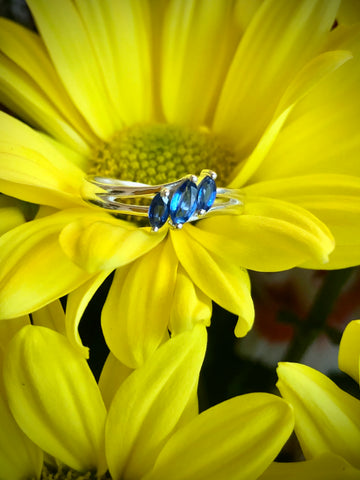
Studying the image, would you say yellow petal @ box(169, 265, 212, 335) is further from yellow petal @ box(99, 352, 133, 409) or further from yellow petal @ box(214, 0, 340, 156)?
yellow petal @ box(214, 0, 340, 156)

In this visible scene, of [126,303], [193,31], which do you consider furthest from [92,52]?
[126,303]

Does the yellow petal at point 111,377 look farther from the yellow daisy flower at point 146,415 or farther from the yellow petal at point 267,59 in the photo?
the yellow petal at point 267,59

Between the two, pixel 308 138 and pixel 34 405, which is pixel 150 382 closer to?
pixel 34 405

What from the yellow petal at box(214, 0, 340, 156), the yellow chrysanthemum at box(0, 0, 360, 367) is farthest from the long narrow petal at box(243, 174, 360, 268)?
the yellow petal at box(214, 0, 340, 156)

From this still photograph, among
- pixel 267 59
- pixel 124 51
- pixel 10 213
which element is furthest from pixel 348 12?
pixel 10 213

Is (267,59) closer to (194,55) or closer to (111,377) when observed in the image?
(194,55)

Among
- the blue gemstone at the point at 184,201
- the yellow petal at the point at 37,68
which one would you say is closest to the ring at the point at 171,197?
the blue gemstone at the point at 184,201
